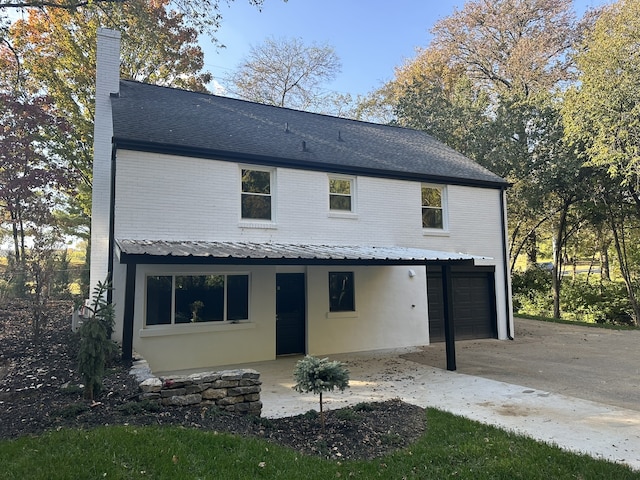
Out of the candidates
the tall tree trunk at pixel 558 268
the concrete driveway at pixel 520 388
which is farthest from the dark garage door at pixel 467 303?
the tall tree trunk at pixel 558 268

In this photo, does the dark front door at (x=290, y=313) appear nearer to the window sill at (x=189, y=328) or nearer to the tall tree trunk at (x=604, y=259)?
the window sill at (x=189, y=328)

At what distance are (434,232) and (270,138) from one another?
576 centimetres

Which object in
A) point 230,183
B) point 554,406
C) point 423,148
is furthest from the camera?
point 423,148

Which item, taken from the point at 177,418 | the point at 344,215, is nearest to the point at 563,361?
the point at 344,215

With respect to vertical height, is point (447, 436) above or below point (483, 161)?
below

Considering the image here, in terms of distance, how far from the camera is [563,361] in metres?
10.0

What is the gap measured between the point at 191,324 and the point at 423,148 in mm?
10210

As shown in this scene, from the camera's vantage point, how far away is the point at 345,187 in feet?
38.9

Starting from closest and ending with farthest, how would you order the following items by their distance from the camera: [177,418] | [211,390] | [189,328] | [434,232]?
[177,418]
[211,390]
[189,328]
[434,232]

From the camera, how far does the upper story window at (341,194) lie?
1161 cm

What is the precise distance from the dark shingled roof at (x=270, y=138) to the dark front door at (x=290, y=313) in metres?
3.09

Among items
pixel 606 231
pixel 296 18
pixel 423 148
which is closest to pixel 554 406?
pixel 423 148

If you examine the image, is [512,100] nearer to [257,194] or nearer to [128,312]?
[257,194]

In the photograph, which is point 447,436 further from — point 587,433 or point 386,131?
point 386,131
